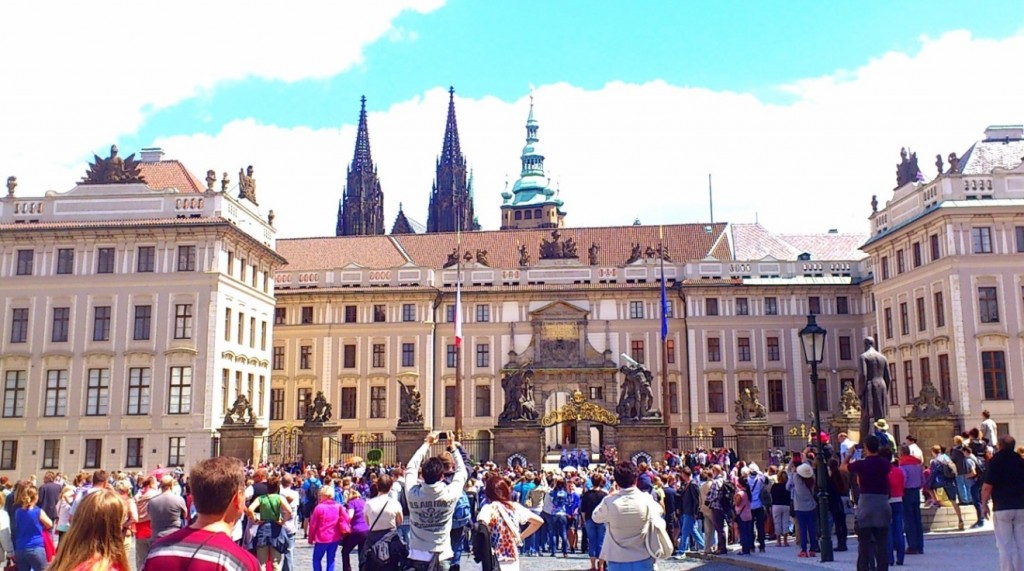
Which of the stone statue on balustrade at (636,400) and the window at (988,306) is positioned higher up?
the window at (988,306)

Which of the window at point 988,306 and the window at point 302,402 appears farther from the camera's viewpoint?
the window at point 302,402

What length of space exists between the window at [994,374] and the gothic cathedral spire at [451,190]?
73.0 m

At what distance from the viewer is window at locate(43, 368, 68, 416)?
3881cm

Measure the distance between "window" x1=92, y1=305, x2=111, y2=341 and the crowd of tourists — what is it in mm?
24547

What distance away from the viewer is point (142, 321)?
1561 inches

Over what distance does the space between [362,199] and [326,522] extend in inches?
3654

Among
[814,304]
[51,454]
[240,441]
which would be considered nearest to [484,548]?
[240,441]

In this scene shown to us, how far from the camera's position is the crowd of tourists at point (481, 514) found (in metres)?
4.03

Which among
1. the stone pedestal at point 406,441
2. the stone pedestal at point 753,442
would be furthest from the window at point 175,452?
the stone pedestal at point 753,442

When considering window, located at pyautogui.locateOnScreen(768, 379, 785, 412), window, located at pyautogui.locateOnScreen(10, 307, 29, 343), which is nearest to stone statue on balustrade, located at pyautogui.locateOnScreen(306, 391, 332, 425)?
window, located at pyautogui.locateOnScreen(10, 307, 29, 343)

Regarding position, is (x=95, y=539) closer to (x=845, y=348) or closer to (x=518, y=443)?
(x=518, y=443)

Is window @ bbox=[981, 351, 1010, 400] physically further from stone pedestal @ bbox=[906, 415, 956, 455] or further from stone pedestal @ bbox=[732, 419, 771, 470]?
stone pedestal @ bbox=[732, 419, 771, 470]

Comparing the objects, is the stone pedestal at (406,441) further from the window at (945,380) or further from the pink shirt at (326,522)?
the window at (945,380)

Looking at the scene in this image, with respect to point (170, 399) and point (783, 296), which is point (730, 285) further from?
point (170, 399)
